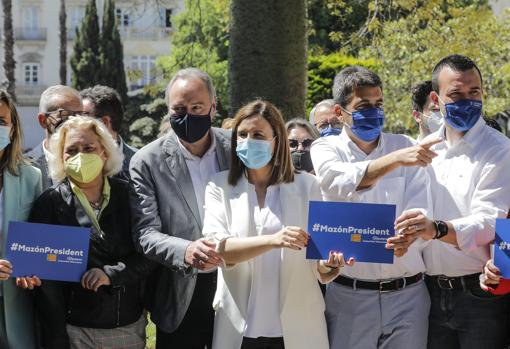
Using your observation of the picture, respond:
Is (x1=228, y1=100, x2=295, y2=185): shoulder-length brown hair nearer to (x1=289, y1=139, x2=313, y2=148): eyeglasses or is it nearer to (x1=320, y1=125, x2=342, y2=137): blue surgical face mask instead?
(x1=289, y1=139, x2=313, y2=148): eyeglasses

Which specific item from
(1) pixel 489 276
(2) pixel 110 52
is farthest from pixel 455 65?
(2) pixel 110 52

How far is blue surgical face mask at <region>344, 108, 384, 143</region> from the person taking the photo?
4.64m

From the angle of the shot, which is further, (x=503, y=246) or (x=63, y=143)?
(x=63, y=143)

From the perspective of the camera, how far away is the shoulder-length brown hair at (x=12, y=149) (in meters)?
4.98

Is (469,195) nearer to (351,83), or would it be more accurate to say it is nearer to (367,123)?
(367,123)

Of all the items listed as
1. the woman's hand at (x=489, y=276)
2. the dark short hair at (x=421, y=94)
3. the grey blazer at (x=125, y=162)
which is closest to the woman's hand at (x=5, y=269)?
the grey blazer at (x=125, y=162)

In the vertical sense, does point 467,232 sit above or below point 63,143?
below

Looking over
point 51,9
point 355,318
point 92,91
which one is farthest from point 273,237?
point 51,9

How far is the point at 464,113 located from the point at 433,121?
2.14m

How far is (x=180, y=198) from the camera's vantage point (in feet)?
16.2

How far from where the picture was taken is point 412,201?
4.59 m

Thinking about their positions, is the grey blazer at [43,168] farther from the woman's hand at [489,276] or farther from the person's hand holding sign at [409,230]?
the woman's hand at [489,276]

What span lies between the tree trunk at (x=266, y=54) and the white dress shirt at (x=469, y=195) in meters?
3.74

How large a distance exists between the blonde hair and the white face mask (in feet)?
9.48
